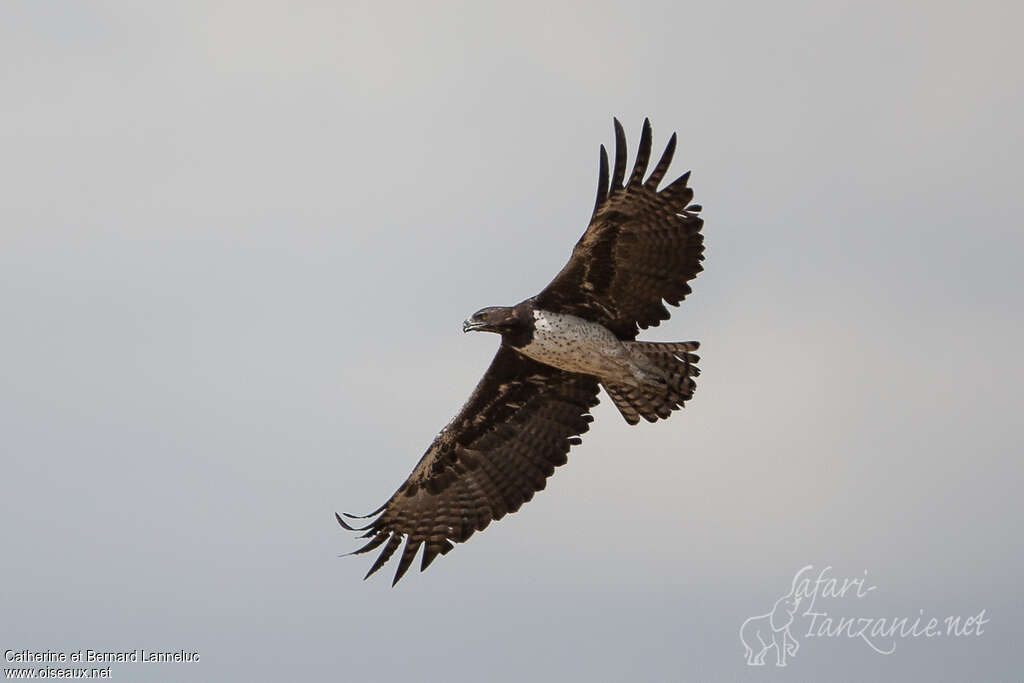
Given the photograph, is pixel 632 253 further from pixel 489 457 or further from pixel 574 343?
pixel 489 457

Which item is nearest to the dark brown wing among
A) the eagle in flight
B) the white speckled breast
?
the eagle in flight

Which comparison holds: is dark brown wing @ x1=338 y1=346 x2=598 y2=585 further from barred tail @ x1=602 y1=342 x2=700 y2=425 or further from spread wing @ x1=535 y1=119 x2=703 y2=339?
spread wing @ x1=535 y1=119 x2=703 y2=339

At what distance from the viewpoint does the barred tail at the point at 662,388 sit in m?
20.6

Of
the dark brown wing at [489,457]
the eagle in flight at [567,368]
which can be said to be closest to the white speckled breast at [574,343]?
the eagle in flight at [567,368]

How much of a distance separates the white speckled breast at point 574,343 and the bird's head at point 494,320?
0.24 m

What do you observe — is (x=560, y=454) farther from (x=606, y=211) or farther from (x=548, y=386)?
(x=606, y=211)

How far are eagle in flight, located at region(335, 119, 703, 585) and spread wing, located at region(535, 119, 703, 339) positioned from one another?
0.01 metres

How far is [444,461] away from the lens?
21984 millimetres

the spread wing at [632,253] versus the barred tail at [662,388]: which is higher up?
the spread wing at [632,253]

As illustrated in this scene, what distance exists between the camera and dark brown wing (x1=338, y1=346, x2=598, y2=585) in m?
21.6

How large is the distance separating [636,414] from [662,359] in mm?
767

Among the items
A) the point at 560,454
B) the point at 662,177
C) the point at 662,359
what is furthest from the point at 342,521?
the point at 662,177

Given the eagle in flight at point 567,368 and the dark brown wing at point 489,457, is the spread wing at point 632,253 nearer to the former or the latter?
the eagle in flight at point 567,368

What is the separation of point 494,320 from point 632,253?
1.59m
